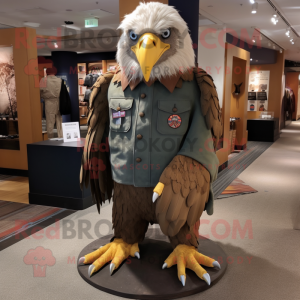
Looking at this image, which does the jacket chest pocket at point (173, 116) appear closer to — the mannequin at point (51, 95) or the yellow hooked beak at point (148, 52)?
the yellow hooked beak at point (148, 52)

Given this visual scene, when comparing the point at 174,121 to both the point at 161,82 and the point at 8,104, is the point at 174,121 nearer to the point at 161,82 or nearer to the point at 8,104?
the point at 161,82

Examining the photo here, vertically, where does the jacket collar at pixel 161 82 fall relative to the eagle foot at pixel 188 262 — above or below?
above

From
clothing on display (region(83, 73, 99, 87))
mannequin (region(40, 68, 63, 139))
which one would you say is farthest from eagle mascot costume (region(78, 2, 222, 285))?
clothing on display (region(83, 73, 99, 87))

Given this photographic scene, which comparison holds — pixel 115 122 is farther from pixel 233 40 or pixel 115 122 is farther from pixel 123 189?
pixel 233 40

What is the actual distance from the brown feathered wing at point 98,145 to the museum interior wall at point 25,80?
280 cm

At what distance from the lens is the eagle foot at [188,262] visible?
6.24 feet

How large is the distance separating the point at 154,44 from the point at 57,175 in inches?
83.5

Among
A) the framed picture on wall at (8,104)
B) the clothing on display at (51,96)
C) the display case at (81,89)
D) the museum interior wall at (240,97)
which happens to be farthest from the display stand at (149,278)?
the display case at (81,89)

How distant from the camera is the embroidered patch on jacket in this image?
1832mm

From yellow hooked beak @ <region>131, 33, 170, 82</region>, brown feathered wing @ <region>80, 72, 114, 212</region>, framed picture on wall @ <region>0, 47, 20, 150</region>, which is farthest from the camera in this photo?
framed picture on wall @ <region>0, 47, 20, 150</region>

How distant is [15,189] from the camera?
13.7ft

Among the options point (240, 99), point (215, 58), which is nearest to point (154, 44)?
point (215, 58)

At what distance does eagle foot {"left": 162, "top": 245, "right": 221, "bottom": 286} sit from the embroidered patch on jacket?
28.8 inches

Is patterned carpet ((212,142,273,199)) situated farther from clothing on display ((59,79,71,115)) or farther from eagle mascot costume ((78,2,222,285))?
clothing on display ((59,79,71,115))
